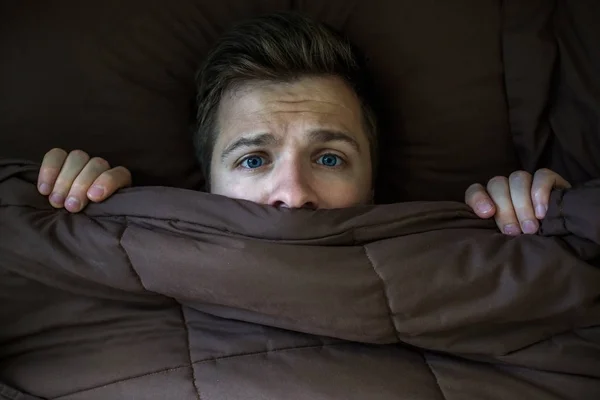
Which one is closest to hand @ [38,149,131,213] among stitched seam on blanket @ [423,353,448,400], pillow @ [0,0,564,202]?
pillow @ [0,0,564,202]

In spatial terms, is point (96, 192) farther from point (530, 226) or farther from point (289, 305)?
point (530, 226)

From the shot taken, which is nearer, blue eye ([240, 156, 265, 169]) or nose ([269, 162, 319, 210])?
nose ([269, 162, 319, 210])

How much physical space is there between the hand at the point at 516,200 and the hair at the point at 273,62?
0.83ft

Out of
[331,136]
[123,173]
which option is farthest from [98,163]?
[331,136]

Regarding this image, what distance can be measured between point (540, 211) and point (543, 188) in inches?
1.7

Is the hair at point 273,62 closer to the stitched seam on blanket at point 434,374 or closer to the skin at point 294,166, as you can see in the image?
the skin at point 294,166

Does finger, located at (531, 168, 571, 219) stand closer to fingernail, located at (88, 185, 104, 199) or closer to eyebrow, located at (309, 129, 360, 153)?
eyebrow, located at (309, 129, 360, 153)

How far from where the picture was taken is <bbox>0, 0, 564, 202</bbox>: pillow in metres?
1.27

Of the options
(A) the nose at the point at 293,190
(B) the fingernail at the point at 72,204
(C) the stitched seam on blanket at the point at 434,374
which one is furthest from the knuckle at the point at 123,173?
(C) the stitched seam on blanket at the point at 434,374

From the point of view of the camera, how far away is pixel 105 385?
90 centimetres

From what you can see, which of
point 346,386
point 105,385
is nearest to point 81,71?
point 105,385

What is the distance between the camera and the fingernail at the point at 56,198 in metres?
1.01

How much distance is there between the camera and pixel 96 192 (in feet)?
3.39

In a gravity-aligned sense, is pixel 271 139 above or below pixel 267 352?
above
